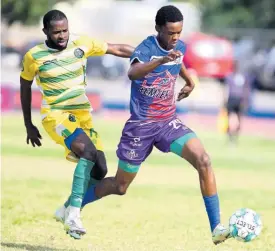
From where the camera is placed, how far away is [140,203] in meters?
12.9

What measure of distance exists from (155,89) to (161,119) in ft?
0.96

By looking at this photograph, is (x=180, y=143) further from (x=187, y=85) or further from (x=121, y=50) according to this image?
(x=121, y=50)

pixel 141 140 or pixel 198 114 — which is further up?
pixel 141 140

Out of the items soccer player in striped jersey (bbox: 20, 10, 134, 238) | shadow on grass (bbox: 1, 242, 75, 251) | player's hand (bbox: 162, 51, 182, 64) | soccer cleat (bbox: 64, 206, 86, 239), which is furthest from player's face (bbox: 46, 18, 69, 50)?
shadow on grass (bbox: 1, 242, 75, 251)

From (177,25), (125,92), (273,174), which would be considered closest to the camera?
(177,25)

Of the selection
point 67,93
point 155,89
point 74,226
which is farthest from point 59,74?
point 74,226

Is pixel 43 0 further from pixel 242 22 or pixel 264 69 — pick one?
pixel 242 22

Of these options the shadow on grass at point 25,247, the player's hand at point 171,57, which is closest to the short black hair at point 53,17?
the player's hand at point 171,57

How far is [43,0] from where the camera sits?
4297 centimetres

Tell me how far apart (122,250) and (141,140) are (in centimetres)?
110

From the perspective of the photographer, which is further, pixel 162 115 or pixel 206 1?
pixel 206 1

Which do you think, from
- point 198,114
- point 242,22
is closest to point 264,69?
point 198,114

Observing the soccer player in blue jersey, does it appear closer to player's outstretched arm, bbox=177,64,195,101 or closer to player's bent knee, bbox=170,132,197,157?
player's bent knee, bbox=170,132,197,157

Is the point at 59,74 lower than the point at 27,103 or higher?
higher
